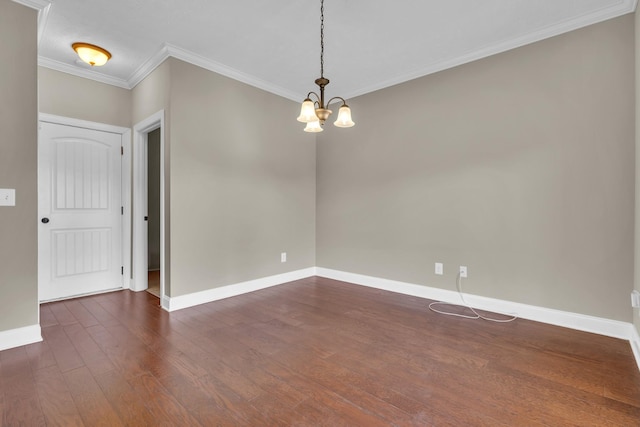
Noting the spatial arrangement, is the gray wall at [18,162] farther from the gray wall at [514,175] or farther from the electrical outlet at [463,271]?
the electrical outlet at [463,271]

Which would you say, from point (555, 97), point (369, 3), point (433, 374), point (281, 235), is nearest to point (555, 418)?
point (433, 374)

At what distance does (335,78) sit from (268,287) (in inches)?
113

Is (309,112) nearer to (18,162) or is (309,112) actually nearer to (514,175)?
(514,175)

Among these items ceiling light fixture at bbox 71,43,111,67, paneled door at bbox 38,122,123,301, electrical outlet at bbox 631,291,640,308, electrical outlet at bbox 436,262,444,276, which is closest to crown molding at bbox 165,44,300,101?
ceiling light fixture at bbox 71,43,111,67

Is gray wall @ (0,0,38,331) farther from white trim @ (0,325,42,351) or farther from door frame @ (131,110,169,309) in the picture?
door frame @ (131,110,169,309)

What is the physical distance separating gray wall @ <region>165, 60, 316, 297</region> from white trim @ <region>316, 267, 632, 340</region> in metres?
1.30

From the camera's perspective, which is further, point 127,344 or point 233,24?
point 233,24

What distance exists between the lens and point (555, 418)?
1562 mm

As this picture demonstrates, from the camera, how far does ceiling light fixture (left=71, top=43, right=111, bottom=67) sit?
3049mm

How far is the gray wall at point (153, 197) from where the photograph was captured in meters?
5.29

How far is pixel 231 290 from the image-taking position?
367 cm

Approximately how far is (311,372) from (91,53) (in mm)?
3684

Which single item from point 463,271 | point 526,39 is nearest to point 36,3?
point 526,39

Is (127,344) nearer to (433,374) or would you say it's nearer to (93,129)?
(433,374)
